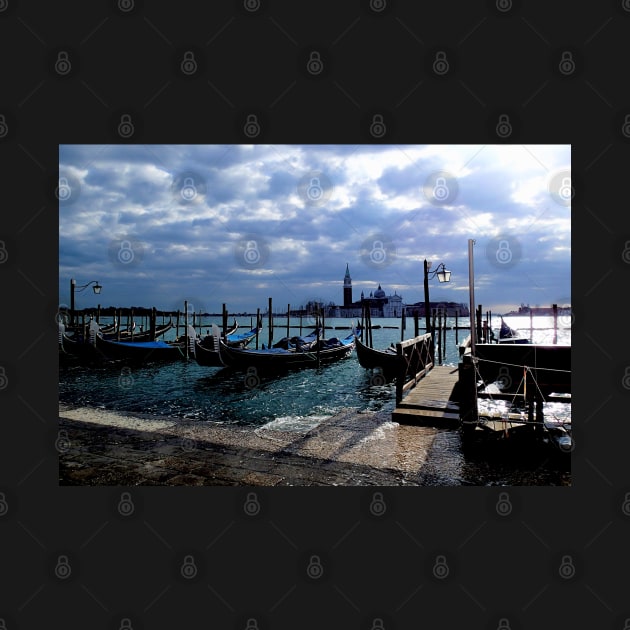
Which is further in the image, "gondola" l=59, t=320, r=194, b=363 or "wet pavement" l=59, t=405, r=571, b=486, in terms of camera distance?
"gondola" l=59, t=320, r=194, b=363

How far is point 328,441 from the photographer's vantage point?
20.3ft

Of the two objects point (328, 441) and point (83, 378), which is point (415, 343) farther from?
point (83, 378)

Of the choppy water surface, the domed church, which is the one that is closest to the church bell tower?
the domed church

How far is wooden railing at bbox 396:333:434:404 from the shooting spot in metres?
8.30

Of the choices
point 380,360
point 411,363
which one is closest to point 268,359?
point 380,360

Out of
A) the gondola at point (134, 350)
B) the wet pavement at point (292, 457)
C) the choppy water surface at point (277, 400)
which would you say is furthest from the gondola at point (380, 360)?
the gondola at point (134, 350)

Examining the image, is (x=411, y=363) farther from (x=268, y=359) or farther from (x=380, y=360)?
(x=268, y=359)

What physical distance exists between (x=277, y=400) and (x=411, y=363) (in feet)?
16.8

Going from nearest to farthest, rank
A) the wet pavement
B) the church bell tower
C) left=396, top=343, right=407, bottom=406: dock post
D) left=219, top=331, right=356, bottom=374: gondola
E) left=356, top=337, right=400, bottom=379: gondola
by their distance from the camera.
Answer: the wet pavement < left=396, top=343, right=407, bottom=406: dock post < left=356, top=337, right=400, bottom=379: gondola < left=219, top=331, right=356, bottom=374: gondola < the church bell tower

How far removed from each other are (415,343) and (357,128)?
696 centimetres

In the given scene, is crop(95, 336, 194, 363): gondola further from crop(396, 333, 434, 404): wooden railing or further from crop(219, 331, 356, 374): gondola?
crop(396, 333, 434, 404): wooden railing

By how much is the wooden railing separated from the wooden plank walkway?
23cm

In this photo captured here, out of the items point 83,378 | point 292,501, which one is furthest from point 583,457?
point 83,378

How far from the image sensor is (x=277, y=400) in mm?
13711
